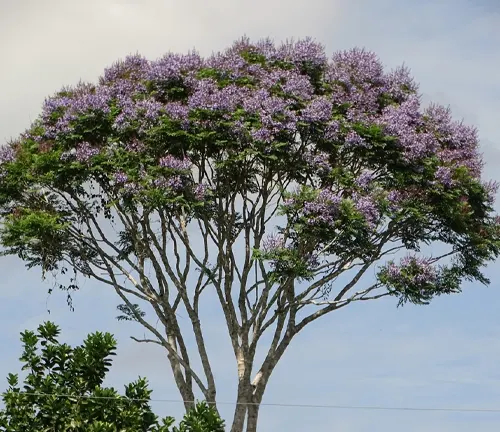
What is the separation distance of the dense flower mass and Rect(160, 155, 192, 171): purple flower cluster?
3cm

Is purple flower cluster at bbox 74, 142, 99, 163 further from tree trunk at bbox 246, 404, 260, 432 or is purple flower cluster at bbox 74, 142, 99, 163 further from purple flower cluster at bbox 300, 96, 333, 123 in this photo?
tree trunk at bbox 246, 404, 260, 432

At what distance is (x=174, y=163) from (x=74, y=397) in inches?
278

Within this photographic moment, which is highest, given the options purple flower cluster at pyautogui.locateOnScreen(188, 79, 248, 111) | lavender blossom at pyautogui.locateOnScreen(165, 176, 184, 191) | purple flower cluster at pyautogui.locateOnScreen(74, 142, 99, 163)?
purple flower cluster at pyautogui.locateOnScreen(188, 79, 248, 111)

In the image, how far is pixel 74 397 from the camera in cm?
1716

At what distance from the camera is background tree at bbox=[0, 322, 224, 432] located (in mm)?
16922

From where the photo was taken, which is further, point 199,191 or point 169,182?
point 199,191

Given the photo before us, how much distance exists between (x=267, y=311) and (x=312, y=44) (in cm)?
650

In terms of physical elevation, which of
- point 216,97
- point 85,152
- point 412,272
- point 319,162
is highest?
point 216,97

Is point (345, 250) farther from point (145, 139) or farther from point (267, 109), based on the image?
point (145, 139)

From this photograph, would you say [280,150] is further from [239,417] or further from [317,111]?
[239,417]

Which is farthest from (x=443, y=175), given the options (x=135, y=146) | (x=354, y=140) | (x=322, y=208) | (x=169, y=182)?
(x=135, y=146)

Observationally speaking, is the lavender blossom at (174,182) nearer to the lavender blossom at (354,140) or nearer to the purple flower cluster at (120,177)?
the purple flower cluster at (120,177)

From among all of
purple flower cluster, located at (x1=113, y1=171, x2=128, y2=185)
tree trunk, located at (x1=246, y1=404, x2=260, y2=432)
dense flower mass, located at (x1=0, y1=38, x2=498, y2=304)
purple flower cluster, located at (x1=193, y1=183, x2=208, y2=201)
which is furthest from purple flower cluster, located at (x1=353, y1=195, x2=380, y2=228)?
tree trunk, located at (x1=246, y1=404, x2=260, y2=432)

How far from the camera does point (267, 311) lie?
80.9 feet
